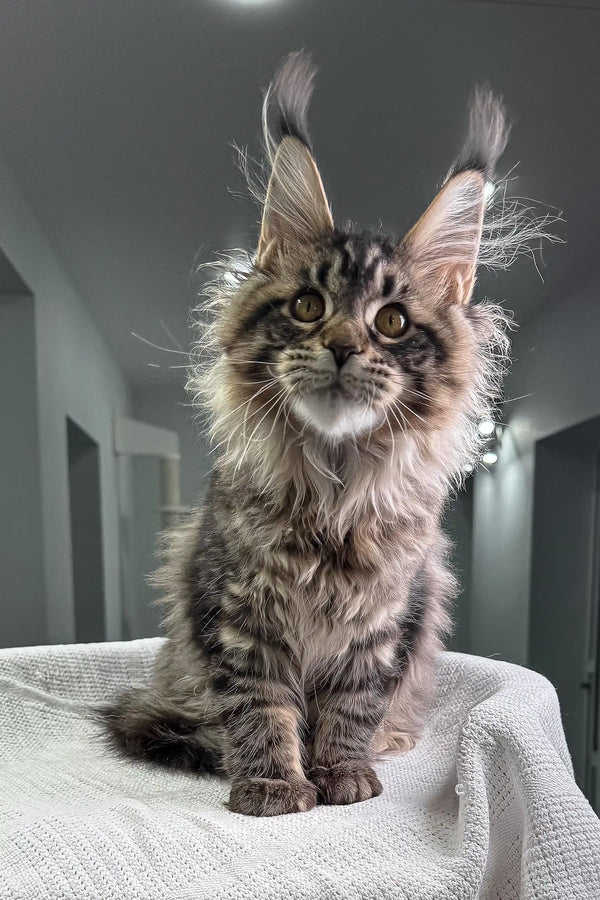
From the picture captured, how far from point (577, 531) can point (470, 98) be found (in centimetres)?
113

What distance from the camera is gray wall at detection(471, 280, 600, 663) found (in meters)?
1.70

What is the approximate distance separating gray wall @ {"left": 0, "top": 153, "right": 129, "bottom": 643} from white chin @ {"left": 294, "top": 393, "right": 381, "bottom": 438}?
3.16 feet

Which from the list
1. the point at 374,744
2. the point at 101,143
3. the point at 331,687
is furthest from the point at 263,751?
the point at 101,143

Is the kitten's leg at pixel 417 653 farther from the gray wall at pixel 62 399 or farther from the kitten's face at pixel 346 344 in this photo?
the gray wall at pixel 62 399

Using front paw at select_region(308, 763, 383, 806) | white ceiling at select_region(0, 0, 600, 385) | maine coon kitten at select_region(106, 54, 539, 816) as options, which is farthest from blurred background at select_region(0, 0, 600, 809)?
front paw at select_region(308, 763, 383, 806)

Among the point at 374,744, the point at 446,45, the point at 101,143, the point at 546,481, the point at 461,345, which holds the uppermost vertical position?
the point at 446,45

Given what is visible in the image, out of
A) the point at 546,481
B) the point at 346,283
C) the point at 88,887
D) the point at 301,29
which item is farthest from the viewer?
the point at 546,481

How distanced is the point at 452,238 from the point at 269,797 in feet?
2.77

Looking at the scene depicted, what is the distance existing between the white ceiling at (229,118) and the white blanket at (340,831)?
1.03 meters

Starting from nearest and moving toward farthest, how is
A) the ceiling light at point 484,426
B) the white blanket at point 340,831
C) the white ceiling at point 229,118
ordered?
the white blanket at point 340,831 → the ceiling light at point 484,426 → the white ceiling at point 229,118

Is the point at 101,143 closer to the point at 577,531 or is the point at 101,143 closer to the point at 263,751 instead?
the point at 263,751

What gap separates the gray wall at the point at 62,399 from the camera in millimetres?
1679

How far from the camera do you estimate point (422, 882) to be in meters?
0.73

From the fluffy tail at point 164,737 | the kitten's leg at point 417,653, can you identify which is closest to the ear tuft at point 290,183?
the kitten's leg at point 417,653
